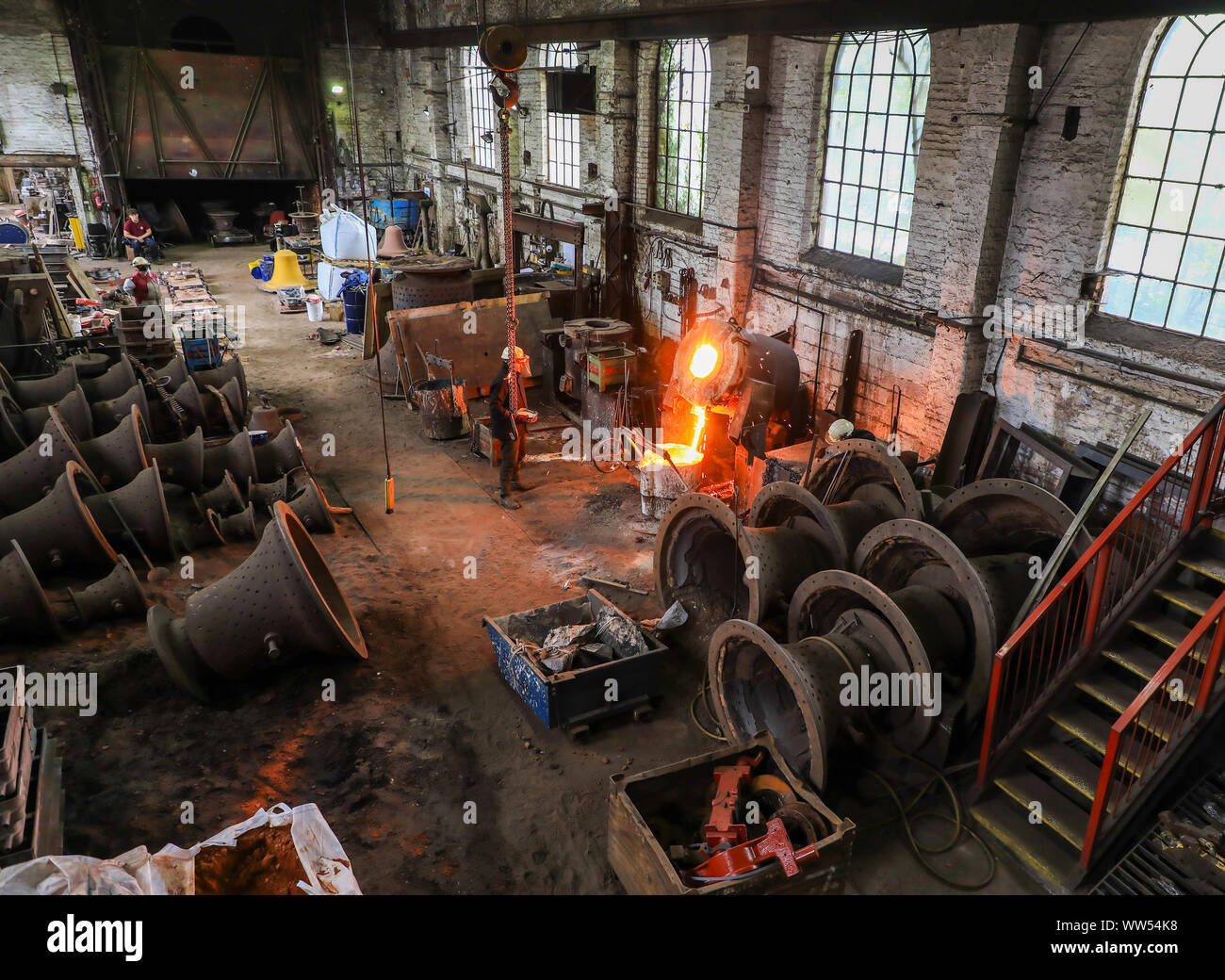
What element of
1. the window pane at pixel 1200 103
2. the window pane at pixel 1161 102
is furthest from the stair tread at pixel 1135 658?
the window pane at pixel 1161 102

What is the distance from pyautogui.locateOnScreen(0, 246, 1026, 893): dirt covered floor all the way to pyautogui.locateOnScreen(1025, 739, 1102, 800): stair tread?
0.76 meters

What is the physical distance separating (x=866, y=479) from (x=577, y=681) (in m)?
3.45

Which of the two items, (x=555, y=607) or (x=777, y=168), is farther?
(x=777, y=168)

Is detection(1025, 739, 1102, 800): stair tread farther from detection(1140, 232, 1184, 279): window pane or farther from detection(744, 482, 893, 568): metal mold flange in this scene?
detection(1140, 232, 1184, 279): window pane

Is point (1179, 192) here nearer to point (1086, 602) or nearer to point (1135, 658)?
point (1086, 602)

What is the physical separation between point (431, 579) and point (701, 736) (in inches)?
144

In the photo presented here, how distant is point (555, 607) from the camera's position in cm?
775

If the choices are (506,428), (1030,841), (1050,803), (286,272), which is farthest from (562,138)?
(1030,841)

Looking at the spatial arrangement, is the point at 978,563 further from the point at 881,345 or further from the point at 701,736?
the point at 881,345

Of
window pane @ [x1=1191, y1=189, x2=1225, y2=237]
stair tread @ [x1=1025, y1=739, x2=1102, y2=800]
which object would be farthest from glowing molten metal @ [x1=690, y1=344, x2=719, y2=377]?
stair tread @ [x1=1025, y1=739, x2=1102, y2=800]

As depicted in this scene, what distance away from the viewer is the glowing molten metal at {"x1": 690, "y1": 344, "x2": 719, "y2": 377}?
9609 millimetres

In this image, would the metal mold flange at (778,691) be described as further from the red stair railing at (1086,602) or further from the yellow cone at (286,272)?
the yellow cone at (286,272)

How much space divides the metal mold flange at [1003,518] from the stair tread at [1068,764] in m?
1.44

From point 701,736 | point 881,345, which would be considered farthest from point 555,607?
point 881,345
